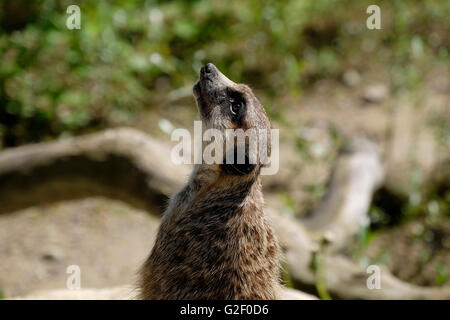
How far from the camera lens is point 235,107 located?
7.70 ft

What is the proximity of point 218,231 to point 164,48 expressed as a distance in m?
3.90

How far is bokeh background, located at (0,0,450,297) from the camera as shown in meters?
4.20

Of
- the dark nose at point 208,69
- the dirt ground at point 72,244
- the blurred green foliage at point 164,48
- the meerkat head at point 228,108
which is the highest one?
the blurred green foliage at point 164,48

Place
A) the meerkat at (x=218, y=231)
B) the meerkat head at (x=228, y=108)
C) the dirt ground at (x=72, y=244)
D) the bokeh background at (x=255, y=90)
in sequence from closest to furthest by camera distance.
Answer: the meerkat at (x=218, y=231) → the meerkat head at (x=228, y=108) → the dirt ground at (x=72, y=244) → the bokeh background at (x=255, y=90)

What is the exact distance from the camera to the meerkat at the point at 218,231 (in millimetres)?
2139

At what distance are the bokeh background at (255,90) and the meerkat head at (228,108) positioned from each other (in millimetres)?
1299

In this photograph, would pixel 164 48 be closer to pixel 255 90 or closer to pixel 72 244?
pixel 255 90

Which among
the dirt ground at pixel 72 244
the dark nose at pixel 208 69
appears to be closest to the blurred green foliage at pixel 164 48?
the dirt ground at pixel 72 244

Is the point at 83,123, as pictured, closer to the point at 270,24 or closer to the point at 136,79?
the point at 136,79

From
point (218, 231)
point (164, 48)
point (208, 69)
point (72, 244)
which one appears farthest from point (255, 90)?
point (218, 231)

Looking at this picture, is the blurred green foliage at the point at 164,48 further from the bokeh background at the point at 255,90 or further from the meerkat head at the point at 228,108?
the meerkat head at the point at 228,108

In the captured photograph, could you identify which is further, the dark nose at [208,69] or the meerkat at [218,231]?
the dark nose at [208,69]
